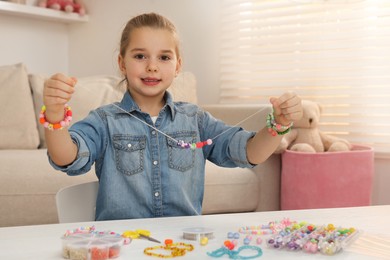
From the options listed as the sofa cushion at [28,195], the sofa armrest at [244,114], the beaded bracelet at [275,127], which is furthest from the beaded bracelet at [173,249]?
the sofa armrest at [244,114]

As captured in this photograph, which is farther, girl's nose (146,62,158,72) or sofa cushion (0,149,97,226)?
sofa cushion (0,149,97,226)

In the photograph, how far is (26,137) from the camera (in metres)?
2.69

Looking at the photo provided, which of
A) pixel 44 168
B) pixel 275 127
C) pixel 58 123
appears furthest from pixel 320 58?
pixel 58 123

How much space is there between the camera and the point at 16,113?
2.71 m

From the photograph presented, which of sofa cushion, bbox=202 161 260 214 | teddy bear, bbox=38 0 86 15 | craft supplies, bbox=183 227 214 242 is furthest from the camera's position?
teddy bear, bbox=38 0 86 15

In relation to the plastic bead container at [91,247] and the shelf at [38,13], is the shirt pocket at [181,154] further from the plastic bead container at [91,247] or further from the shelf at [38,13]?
the shelf at [38,13]

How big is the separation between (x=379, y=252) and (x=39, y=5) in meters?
3.05

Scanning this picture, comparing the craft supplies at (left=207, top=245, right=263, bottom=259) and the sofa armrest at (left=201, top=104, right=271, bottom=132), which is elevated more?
the sofa armrest at (left=201, top=104, right=271, bottom=132)

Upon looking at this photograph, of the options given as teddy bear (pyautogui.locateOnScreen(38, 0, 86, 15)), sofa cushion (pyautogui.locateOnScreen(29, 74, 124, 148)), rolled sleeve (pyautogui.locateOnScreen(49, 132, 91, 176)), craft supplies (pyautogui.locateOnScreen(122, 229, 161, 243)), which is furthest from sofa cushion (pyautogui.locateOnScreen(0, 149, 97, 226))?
teddy bear (pyautogui.locateOnScreen(38, 0, 86, 15))

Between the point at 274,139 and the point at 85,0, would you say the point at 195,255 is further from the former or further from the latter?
the point at 85,0

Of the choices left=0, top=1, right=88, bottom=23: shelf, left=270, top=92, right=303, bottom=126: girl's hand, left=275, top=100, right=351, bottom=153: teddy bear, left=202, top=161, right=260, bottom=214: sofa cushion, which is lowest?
left=202, top=161, right=260, bottom=214: sofa cushion

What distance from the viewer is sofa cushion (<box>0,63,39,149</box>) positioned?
2678mm

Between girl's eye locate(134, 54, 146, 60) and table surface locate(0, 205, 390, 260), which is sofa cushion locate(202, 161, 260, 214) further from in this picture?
table surface locate(0, 205, 390, 260)

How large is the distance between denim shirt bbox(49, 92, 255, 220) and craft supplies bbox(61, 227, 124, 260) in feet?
1.63
